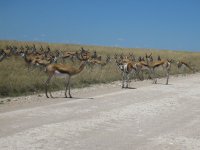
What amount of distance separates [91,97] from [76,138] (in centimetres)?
816

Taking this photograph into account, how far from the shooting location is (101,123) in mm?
11898

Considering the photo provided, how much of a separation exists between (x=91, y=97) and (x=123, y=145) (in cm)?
861

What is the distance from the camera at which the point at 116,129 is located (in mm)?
11195

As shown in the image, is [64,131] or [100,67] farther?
[100,67]

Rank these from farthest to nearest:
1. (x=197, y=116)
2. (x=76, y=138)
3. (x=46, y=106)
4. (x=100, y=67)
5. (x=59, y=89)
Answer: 1. (x=100, y=67)
2. (x=59, y=89)
3. (x=46, y=106)
4. (x=197, y=116)
5. (x=76, y=138)

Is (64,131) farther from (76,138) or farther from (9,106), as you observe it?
(9,106)

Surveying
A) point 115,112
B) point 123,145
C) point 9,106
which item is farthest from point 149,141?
point 9,106

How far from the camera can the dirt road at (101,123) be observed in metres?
9.49

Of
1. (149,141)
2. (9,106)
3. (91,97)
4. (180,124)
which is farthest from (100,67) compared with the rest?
(149,141)

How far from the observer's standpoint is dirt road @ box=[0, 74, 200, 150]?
9.49m

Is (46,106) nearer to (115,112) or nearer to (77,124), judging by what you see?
(115,112)

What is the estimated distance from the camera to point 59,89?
838 inches

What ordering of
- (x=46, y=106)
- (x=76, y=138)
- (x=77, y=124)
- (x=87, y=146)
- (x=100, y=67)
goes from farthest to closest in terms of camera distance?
(x=100, y=67), (x=46, y=106), (x=77, y=124), (x=76, y=138), (x=87, y=146)

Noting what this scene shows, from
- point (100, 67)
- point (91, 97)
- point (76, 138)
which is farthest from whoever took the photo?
point (100, 67)
